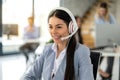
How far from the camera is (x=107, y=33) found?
115 inches

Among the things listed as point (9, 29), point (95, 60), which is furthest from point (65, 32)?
point (9, 29)

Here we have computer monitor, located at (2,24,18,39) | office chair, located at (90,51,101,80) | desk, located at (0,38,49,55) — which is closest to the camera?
office chair, located at (90,51,101,80)

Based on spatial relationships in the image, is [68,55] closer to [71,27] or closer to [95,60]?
[71,27]

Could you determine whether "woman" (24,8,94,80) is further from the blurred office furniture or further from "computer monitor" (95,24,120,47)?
the blurred office furniture

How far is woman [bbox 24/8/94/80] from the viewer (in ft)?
4.03

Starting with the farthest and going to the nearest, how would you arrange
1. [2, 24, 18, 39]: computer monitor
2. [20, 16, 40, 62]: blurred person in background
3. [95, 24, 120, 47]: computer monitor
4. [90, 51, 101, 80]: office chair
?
1. [2, 24, 18, 39]: computer monitor
2. [20, 16, 40, 62]: blurred person in background
3. [95, 24, 120, 47]: computer monitor
4. [90, 51, 101, 80]: office chair

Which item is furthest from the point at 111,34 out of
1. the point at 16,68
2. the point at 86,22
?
the point at 86,22

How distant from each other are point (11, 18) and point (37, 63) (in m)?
5.12

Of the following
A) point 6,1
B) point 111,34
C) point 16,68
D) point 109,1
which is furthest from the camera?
point 109,1

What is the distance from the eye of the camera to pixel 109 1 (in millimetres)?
6473

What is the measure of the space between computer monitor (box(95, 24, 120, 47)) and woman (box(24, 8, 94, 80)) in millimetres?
1680

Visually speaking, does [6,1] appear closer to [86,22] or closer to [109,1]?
[86,22]

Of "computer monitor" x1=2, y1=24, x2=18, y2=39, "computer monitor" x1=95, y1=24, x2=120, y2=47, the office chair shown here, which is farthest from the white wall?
the office chair

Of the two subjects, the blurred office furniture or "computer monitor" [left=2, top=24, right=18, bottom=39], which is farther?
the blurred office furniture
